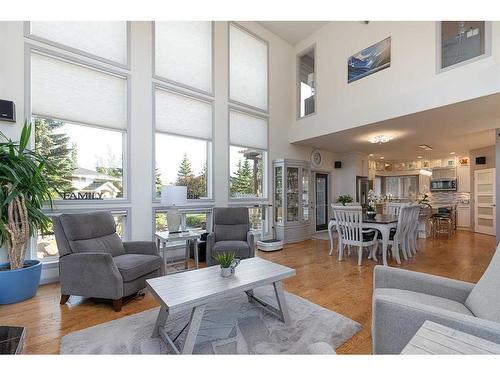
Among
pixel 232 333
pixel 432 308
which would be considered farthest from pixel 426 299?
pixel 232 333

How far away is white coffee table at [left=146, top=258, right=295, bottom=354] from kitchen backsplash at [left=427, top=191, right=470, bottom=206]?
8712 mm

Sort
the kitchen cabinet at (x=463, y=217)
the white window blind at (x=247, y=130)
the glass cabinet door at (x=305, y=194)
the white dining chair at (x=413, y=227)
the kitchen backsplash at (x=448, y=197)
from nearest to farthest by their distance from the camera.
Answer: the white dining chair at (x=413, y=227)
the white window blind at (x=247, y=130)
the glass cabinet door at (x=305, y=194)
the kitchen cabinet at (x=463, y=217)
the kitchen backsplash at (x=448, y=197)

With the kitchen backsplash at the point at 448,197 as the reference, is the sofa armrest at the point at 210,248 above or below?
below

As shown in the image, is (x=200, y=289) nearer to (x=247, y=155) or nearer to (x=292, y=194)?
(x=247, y=155)

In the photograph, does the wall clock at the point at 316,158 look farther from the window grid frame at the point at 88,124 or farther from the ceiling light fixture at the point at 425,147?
the window grid frame at the point at 88,124

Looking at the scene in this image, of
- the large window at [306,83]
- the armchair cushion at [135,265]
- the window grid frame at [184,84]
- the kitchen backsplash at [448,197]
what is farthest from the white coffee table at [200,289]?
the kitchen backsplash at [448,197]

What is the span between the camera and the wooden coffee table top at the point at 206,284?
1653 millimetres

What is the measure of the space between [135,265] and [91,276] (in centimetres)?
41

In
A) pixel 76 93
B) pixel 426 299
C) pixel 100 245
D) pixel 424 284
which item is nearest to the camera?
pixel 426 299

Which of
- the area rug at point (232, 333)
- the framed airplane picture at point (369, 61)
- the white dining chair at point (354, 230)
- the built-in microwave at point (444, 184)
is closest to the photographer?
the area rug at point (232, 333)

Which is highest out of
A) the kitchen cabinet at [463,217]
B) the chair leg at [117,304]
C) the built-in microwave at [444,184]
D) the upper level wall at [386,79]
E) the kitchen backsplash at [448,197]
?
the upper level wall at [386,79]

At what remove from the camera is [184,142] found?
4.46 metres

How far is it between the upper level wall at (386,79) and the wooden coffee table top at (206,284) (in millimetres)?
3597

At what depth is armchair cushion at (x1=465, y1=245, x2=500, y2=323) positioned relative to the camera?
1.27 m
